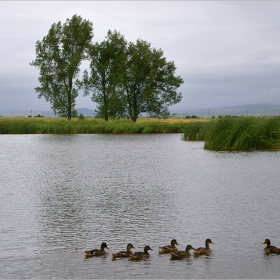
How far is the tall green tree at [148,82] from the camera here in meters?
70.3

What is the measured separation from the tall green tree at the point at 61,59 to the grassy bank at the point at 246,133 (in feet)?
131

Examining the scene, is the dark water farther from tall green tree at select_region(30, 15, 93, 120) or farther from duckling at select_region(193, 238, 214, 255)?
tall green tree at select_region(30, 15, 93, 120)

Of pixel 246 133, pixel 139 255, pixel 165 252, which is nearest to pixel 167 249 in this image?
pixel 165 252

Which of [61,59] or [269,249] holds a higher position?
[61,59]

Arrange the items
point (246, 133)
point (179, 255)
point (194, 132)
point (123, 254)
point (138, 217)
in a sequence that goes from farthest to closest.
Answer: point (194, 132), point (246, 133), point (138, 217), point (123, 254), point (179, 255)

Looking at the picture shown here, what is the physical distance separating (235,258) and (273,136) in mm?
23737

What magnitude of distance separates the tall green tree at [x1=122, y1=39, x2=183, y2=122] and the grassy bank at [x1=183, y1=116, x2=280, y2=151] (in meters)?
37.5

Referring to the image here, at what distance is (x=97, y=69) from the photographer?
70.4m

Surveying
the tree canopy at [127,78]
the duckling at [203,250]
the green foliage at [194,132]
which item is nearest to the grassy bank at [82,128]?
Answer: the tree canopy at [127,78]

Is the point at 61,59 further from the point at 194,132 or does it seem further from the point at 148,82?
the point at 194,132

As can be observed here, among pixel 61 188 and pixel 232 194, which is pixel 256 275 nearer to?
pixel 232 194

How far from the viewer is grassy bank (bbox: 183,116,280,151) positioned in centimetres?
3189

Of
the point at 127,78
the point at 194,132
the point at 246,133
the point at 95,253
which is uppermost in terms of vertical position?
the point at 127,78

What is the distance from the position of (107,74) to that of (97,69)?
58.0 inches
